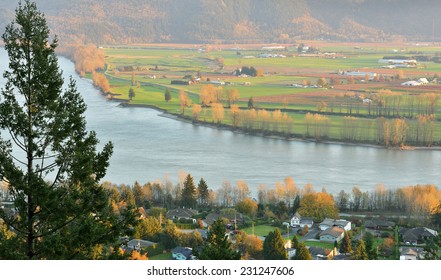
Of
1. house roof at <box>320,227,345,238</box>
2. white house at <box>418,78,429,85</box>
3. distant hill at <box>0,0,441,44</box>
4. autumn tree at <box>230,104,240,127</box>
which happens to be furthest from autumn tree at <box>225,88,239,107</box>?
house roof at <box>320,227,345,238</box>

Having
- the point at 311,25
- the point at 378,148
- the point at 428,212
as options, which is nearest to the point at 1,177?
the point at 428,212

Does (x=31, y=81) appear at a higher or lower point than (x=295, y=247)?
higher

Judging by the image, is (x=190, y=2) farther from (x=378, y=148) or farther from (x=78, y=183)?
(x=78, y=183)

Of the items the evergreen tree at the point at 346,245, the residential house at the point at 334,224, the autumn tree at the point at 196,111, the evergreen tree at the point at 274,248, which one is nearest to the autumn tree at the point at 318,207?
the residential house at the point at 334,224

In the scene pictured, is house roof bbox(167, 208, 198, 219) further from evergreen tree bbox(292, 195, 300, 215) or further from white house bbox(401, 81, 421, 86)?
white house bbox(401, 81, 421, 86)

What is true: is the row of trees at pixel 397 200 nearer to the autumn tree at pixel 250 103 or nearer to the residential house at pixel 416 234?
the residential house at pixel 416 234
